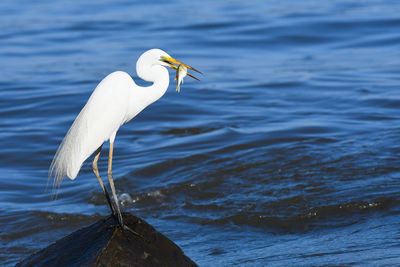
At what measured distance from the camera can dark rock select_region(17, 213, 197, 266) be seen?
14.8ft

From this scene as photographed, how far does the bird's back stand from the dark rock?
0.52 metres

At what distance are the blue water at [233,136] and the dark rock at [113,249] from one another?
38.9 inches

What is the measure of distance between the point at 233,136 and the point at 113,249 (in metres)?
5.23

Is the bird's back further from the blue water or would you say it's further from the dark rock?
the blue water

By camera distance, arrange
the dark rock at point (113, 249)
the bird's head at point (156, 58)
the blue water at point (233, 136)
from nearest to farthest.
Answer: the dark rock at point (113, 249)
the bird's head at point (156, 58)
the blue water at point (233, 136)

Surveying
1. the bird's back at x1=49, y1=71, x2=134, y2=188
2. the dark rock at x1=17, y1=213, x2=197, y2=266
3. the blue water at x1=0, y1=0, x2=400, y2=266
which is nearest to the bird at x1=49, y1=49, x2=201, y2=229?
the bird's back at x1=49, y1=71, x2=134, y2=188

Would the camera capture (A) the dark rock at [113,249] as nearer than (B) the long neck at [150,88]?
Yes

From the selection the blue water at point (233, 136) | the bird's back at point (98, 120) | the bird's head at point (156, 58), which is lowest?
the blue water at point (233, 136)

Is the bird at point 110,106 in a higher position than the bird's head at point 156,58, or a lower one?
lower

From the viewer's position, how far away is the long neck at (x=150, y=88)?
5043mm

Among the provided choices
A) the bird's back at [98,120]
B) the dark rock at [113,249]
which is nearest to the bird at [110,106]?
the bird's back at [98,120]

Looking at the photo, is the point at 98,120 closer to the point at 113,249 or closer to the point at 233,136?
the point at 113,249

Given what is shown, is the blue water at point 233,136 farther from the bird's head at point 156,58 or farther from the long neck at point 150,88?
the bird's head at point 156,58

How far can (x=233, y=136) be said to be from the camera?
31.5ft
